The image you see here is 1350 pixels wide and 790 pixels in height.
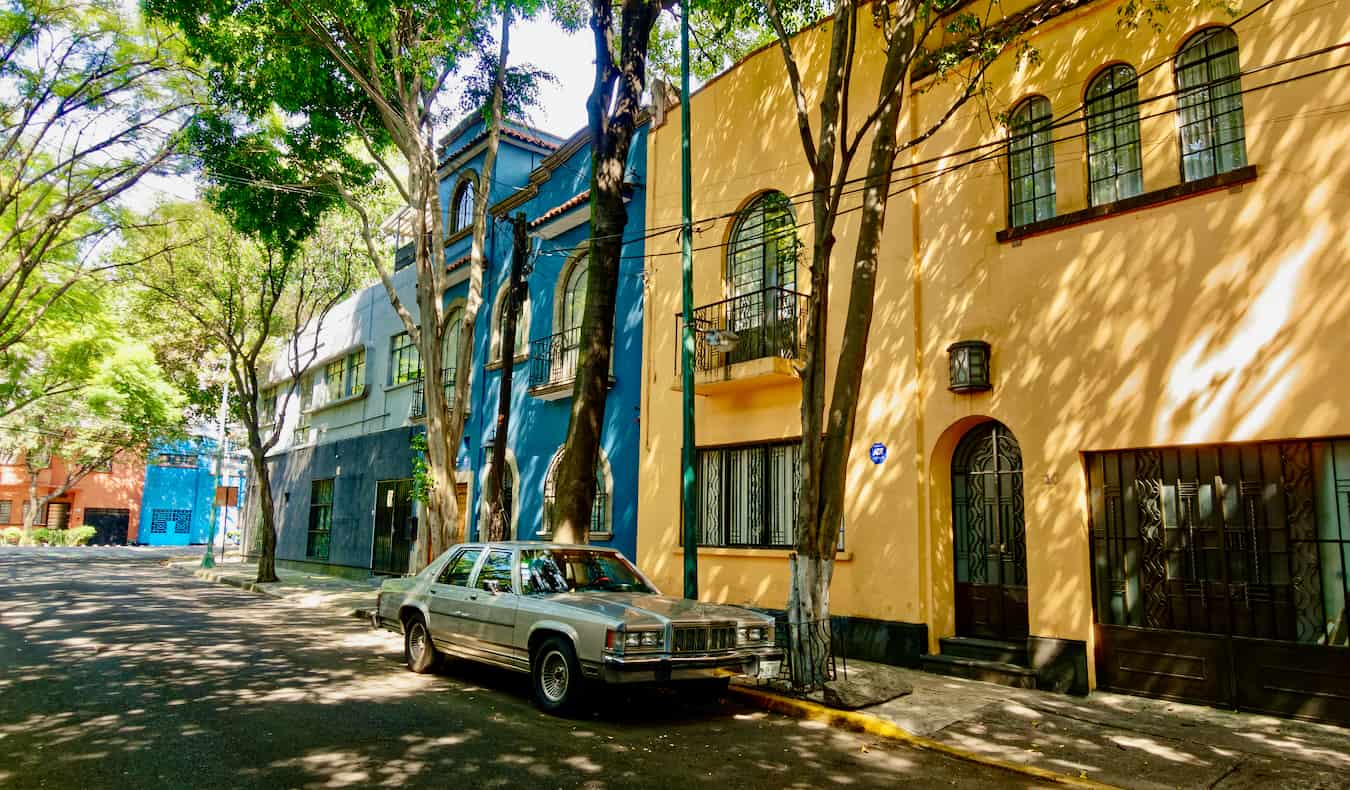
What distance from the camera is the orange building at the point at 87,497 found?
152 feet

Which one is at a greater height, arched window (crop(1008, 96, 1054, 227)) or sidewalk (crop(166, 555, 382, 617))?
arched window (crop(1008, 96, 1054, 227))

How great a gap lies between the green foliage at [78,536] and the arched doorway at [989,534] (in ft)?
161

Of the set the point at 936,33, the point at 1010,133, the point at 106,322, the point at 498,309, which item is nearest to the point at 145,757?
the point at 1010,133

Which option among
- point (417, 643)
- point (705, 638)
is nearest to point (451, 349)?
point (417, 643)

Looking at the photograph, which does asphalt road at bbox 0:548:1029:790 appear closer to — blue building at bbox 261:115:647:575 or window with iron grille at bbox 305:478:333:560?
blue building at bbox 261:115:647:575

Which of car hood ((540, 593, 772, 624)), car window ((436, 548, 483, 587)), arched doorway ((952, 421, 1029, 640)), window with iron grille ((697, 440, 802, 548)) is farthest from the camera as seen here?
window with iron grille ((697, 440, 802, 548))

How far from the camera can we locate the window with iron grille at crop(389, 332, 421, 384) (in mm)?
22906

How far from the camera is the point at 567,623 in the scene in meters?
7.34

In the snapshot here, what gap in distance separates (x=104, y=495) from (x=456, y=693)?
52798 millimetres

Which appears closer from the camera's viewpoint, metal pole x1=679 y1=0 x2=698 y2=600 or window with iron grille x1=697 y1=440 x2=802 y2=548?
metal pole x1=679 y1=0 x2=698 y2=600

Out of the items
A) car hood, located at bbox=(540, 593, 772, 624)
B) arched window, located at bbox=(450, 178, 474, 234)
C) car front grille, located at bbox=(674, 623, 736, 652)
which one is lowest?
car front grille, located at bbox=(674, 623, 736, 652)

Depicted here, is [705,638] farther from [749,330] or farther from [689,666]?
[749,330]

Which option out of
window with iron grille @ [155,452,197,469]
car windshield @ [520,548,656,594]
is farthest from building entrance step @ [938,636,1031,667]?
window with iron grille @ [155,452,197,469]

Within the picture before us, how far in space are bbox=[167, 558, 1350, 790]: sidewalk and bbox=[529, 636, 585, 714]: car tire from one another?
2.02 metres
